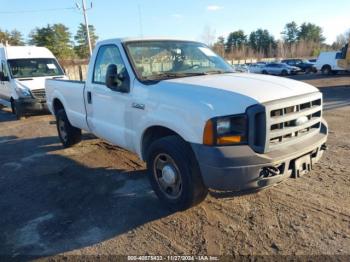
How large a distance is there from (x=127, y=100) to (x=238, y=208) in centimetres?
197

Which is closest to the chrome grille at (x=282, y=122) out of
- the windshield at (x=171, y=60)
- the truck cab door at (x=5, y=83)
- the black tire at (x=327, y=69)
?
the windshield at (x=171, y=60)

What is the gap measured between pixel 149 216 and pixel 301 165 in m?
1.82

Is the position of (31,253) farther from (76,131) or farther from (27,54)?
(27,54)

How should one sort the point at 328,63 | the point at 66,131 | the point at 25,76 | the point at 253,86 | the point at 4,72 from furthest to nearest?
the point at 328,63, the point at 4,72, the point at 25,76, the point at 66,131, the point at 253,86

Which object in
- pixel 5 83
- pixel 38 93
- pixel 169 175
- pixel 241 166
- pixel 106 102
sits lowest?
pixel 169 175

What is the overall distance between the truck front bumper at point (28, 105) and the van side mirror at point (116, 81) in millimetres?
8089

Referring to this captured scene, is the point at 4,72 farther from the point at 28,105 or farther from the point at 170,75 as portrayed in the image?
the point at 170,75

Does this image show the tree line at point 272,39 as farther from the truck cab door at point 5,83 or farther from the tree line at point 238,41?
the truck cab door at point 5,83

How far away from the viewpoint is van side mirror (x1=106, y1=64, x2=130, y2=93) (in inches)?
172

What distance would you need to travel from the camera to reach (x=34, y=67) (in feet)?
41.3

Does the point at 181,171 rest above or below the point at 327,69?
below

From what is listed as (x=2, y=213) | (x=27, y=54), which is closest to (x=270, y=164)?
(x=2, y=213)

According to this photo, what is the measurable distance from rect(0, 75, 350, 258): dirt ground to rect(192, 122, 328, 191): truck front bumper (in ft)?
1.99

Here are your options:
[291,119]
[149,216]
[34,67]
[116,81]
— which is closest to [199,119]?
[291,119]
